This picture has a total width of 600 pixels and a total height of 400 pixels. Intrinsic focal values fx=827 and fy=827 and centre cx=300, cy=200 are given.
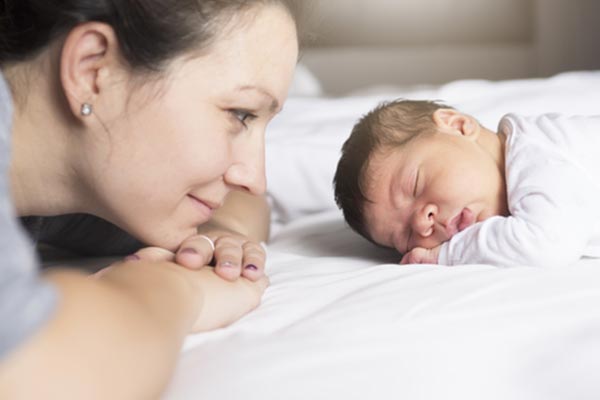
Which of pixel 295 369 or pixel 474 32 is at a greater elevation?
pixel 295 369

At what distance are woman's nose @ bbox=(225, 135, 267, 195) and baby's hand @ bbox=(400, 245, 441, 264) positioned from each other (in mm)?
291

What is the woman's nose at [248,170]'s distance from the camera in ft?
3.57

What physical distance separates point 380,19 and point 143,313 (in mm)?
3419

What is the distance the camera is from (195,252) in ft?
3.51

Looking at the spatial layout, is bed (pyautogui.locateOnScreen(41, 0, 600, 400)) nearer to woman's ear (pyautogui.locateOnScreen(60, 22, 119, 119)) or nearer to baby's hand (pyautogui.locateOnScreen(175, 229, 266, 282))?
baby's hand (pyautogui.locateOnScreen(175, 229, 266, 282))

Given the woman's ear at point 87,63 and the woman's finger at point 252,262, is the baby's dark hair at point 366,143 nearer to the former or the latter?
the woman's finger at point 252,262

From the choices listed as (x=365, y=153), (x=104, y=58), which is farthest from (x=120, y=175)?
(x=365, y=153)

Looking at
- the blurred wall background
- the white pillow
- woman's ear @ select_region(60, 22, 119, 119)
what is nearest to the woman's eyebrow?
woman's ear @ select_region(60, 22, 119, 119)

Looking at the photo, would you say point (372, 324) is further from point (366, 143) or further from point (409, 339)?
point (366, 143)

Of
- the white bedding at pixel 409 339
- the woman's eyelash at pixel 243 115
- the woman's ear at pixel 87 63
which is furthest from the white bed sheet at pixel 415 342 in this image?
the woman's ear at pixel 87 63

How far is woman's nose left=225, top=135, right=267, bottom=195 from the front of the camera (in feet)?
3.57

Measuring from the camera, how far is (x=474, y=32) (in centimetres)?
393

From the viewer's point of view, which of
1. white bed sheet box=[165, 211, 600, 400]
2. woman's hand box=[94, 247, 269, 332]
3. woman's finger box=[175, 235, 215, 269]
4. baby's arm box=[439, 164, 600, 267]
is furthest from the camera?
baby's arm box=[439, 164, 600, 267]

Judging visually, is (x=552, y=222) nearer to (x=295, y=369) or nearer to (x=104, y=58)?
(x=295, y=369)
